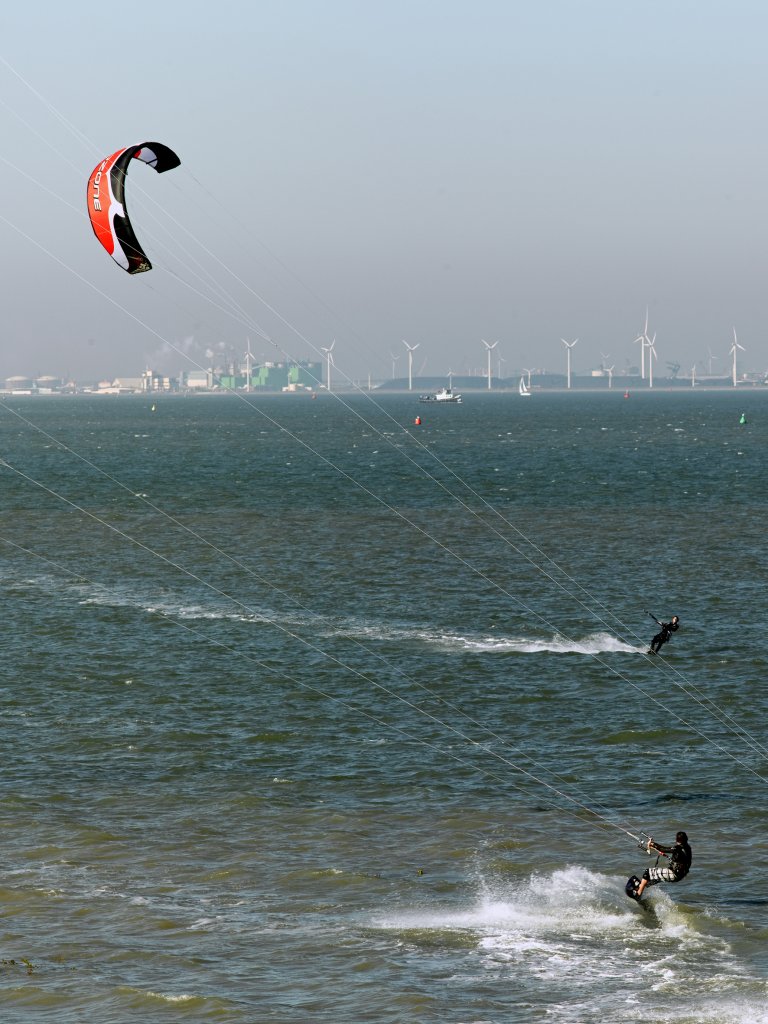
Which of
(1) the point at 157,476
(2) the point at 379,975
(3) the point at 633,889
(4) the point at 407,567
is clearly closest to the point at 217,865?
(2) the point at 379,975

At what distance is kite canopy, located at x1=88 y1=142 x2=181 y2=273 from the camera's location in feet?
119

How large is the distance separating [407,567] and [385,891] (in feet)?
156

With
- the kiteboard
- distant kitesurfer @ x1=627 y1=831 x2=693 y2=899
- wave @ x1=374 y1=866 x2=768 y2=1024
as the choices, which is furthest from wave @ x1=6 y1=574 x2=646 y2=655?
distant kitesurfer @ x1=627 y1=831 x2=693 y2=899

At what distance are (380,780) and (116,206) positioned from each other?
17.4 m

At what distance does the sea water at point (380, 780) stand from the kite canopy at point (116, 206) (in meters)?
14.7

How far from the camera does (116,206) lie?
36250 mm

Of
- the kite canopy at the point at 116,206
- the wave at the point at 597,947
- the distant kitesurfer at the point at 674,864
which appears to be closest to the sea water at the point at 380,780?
the wave at the point at 597,947

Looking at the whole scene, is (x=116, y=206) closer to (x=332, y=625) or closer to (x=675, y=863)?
(x=675, y=863)

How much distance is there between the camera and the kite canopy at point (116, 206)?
36188 millimetres

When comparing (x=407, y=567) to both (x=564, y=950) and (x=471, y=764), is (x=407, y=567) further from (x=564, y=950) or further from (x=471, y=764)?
(x=564, y=950)

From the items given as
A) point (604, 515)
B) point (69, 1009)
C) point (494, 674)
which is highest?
point (604, 515)

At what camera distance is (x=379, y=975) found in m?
28.0

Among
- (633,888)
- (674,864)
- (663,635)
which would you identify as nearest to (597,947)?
(633,888)

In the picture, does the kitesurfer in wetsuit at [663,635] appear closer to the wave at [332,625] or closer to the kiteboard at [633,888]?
the wave at [332,625]
